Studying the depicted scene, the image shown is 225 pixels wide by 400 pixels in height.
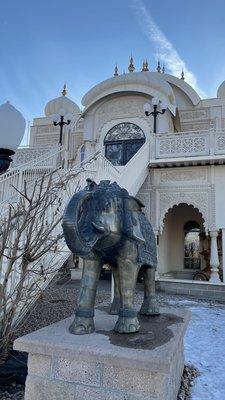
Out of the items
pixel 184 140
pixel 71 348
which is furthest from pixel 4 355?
pixel 184 140

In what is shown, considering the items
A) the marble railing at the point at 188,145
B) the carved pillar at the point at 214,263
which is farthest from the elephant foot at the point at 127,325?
the marble railing at the point at 188,145

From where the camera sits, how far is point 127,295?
251 centimetres

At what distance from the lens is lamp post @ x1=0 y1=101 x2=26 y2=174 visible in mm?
4340

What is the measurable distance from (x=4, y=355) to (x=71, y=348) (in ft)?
5.62

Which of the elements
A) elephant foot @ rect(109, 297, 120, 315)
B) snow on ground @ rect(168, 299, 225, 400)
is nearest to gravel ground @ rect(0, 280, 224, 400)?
snow on ground @ rect(168, 299, 225, 400)

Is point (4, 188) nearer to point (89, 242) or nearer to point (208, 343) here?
point (208, 343)

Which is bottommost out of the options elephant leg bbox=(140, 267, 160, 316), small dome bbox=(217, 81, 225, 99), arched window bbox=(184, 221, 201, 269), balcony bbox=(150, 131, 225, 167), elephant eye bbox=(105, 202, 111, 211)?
elephant leg bbox=(140, 267, 160, 316)

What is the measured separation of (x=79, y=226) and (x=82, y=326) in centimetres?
80

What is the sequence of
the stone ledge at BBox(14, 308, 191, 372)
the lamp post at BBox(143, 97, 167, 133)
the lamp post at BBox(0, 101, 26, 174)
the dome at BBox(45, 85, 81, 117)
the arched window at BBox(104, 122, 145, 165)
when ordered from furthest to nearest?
1. the dome at BBox(45, 85, 81, 117)
2. the arched window at BBox(104, 122, 145, 165)
3. the lamp post at BBox(143, 97, 167, 133)
4. the lamp post at BBox(0, 101, 26, 174)
5. the stone ledge at BBox(14, 308, 191, 372)

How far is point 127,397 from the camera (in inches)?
84.5

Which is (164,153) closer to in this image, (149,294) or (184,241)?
(184,241)

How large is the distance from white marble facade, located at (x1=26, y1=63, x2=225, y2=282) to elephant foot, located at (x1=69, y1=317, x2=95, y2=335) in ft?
20.8

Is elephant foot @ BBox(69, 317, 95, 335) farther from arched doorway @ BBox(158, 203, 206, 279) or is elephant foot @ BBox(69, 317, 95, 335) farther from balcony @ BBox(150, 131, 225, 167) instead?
arched doorway @ BBox(158, 203, 206, 279)

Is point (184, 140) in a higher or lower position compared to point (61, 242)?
higher
